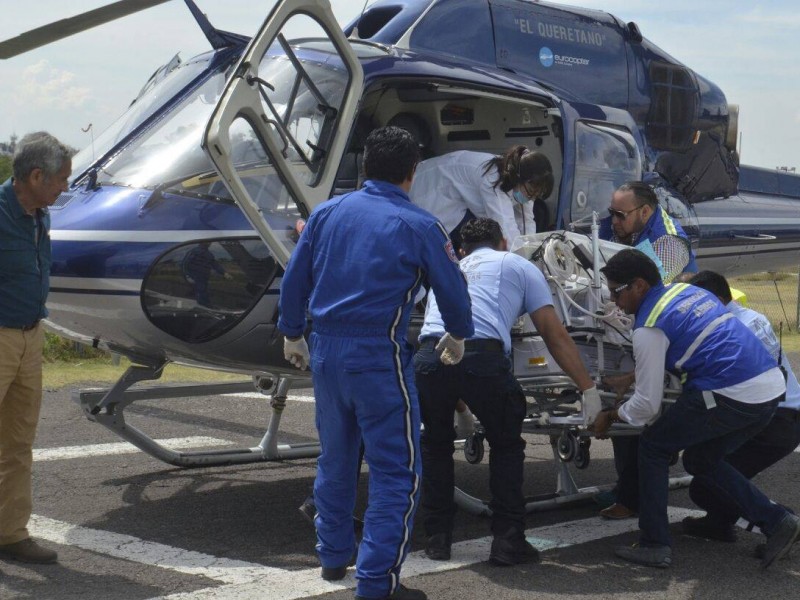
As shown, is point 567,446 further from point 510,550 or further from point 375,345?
point 375,345

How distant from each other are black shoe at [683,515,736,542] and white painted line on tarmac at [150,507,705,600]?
0.31 meters

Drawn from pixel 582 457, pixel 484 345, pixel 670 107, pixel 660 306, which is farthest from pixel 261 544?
pixel 670 107

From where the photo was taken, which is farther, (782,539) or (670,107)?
(670,107)

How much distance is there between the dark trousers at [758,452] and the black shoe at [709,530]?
0.09 feet

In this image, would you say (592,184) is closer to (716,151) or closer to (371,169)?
(716,151)

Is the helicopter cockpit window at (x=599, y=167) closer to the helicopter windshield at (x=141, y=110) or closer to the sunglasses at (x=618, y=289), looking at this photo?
the sunglasses at (x=618, y=289)

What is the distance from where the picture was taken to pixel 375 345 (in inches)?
180

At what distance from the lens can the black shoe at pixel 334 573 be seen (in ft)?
16.1

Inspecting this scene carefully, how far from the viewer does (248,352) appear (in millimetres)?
6051

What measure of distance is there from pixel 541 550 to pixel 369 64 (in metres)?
2.82

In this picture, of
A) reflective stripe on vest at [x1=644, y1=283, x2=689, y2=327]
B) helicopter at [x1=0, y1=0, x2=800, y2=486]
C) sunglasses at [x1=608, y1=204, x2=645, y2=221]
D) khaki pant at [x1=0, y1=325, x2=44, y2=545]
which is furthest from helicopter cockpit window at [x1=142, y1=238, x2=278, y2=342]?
sunglasses at [x1=608, y1=204, x2=645, y2=221]

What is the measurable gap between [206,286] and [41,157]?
41.3 inches

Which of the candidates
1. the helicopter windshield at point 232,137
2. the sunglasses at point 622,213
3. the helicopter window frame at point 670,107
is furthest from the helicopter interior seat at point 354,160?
the helicopter window frame at point 670,107

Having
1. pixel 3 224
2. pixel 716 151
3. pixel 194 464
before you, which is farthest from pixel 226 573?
pixel 716 151
